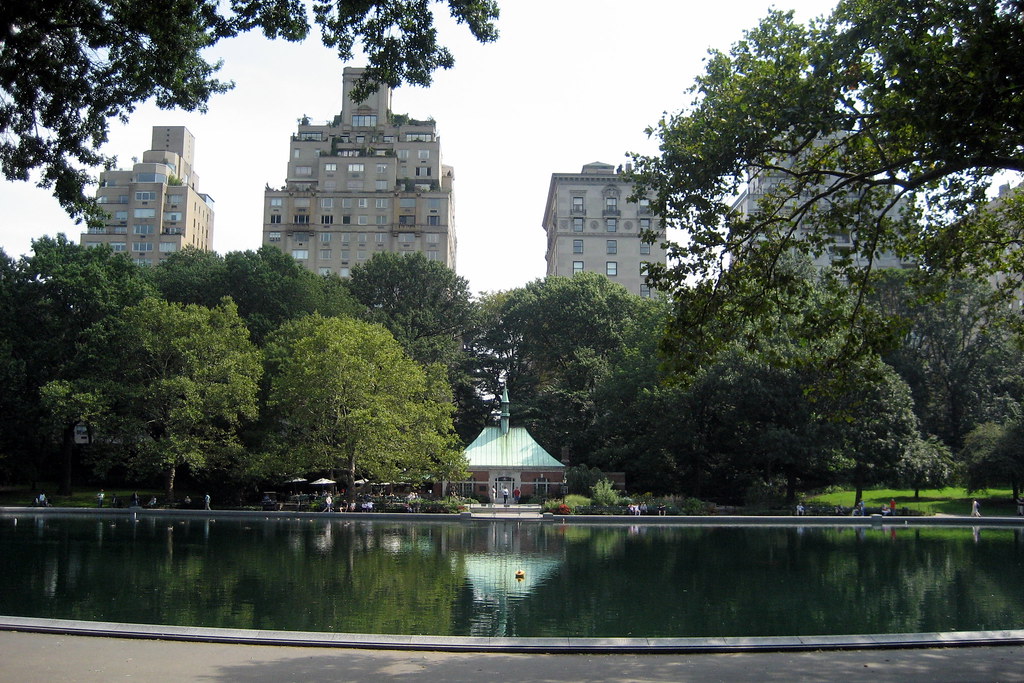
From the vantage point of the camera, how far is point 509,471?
59.7m

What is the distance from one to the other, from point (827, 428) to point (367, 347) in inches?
1115

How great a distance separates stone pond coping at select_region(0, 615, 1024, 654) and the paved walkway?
19 cm

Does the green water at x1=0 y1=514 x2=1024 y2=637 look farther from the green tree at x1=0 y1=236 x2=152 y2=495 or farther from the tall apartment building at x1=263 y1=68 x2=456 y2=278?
the tall apartment building at x1=263 y1=68 x2=456 y2=278

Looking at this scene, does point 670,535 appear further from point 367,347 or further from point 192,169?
point 192,169

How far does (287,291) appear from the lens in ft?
215

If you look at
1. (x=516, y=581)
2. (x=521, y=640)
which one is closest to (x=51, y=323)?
(x=516, y=581)

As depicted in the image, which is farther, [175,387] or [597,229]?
[597,229]

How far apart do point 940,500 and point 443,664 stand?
5433 centimetres

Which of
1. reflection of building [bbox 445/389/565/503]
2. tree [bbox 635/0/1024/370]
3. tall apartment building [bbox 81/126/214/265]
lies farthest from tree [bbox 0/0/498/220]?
tall apartment building [bbox 81/126/214/265]

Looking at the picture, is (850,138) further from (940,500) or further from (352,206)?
(352,206)

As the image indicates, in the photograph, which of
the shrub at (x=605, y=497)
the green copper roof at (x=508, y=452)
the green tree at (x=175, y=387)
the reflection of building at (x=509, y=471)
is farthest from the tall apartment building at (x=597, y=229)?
the green tree at (x=175, y=387)

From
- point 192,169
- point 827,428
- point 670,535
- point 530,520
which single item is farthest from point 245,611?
point 192,169

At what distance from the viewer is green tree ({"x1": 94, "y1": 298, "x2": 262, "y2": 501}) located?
50.1m

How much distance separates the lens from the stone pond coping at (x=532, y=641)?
1303 centimetres
